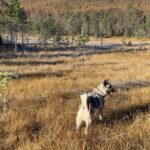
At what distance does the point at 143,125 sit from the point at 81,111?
129cm

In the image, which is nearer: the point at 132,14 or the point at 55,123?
the point at 55,123

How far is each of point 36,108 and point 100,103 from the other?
6.55 feet

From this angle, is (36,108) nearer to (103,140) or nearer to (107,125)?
(107,125)

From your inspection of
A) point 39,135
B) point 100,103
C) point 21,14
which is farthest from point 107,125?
point 21,14

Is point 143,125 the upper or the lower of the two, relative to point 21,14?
lower

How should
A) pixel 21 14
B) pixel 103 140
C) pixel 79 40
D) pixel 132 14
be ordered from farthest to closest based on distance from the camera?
pixel 132 14 → pixel 21 14 → pixel 79 40 → pixel 103 140

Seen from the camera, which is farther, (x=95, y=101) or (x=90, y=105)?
(x=95, y=101)

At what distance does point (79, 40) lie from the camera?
50.3m

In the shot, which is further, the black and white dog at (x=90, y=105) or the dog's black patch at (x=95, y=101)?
the dog's black patch at (x=95, y=101)

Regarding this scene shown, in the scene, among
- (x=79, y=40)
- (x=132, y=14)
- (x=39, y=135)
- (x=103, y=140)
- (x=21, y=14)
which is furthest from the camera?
(x=132, y=14)

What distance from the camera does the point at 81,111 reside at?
7523 mm

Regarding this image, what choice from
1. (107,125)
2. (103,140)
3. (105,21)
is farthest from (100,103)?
(105,21)

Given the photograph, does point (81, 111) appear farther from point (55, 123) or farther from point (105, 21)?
point (105, 21)

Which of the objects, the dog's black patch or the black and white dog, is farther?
the dog's black patch
